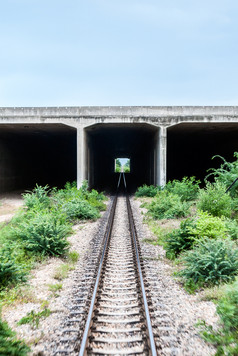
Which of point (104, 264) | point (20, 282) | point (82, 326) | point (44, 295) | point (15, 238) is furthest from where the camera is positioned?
point (15, 238)

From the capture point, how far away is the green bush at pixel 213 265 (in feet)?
15.8

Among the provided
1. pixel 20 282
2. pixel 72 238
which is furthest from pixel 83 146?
pixel 20 282

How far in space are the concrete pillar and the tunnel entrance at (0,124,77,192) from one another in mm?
6667

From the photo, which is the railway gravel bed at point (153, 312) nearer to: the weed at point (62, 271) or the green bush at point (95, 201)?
the weed at point (62, 271)

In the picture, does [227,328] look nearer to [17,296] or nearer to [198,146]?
[17,296]

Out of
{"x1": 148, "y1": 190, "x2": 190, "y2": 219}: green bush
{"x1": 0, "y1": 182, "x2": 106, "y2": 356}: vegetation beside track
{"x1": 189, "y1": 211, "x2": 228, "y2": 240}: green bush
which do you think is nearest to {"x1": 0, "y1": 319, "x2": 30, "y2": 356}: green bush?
{"x1": 0, "y1": 182, "x2": 106, "y2": 356}: vegetation beside track

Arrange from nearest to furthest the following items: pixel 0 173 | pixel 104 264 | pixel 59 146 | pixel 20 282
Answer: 1. pixel 20 282
2. pixel 104 264
3. pixel 0 173
4. pixel 59 146

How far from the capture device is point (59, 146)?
27.4 metres

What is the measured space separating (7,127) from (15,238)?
481 inches

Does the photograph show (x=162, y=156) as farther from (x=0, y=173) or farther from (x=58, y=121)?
(x=0, y=173)

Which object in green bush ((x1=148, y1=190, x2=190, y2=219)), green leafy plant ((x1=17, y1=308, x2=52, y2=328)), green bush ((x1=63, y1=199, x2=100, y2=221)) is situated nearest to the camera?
green leafy plant ((x1=17, y1=308, x2=52, y2=328))

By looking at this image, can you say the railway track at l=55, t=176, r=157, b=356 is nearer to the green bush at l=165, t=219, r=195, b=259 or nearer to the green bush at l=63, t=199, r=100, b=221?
the green bush at l=165, t=219, r=195, b=259

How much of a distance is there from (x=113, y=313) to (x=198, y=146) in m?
25.1

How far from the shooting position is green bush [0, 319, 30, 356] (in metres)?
2.86
